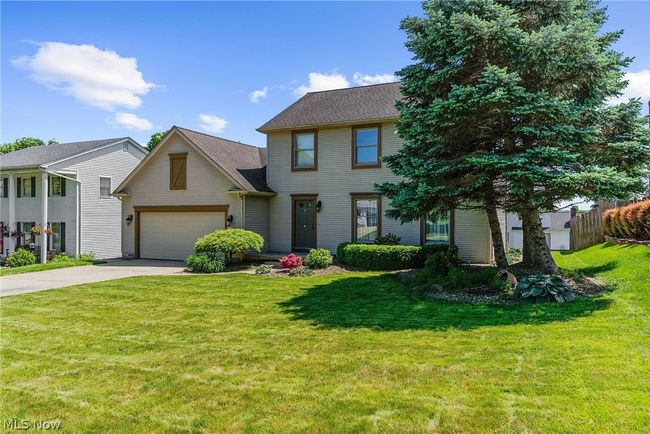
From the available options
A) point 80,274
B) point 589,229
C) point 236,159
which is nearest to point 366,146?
point 236,159

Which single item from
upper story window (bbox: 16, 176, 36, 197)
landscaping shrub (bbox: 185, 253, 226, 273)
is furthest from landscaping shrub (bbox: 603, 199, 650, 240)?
upper story window (bbox: 16, 176, 36, 197)

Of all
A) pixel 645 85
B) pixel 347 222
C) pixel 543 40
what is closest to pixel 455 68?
pixel 543 40

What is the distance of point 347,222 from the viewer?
15836mm

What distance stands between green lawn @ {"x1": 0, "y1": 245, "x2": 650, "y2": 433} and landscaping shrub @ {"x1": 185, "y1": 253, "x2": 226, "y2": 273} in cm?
509

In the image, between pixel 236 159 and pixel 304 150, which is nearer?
pixel 304 150

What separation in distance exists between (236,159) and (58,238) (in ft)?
37.7

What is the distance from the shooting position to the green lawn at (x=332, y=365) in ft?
11.7

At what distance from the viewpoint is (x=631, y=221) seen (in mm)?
12344

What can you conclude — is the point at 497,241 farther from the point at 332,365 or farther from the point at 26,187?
the point at 26,187

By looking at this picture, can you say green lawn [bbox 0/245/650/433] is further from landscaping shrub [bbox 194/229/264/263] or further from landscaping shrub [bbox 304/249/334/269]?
landscaping shrub [bbox 194/229/264/263]

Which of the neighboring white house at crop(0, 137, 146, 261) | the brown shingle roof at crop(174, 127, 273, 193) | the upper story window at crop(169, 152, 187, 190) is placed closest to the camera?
the brown shingle roof at crop(174, 127, 273, 193)

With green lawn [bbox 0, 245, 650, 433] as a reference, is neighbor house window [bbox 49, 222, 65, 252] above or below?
above

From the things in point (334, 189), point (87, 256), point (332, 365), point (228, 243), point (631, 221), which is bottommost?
point (87, 256)

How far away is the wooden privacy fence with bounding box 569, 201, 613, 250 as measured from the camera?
16.6 meters
